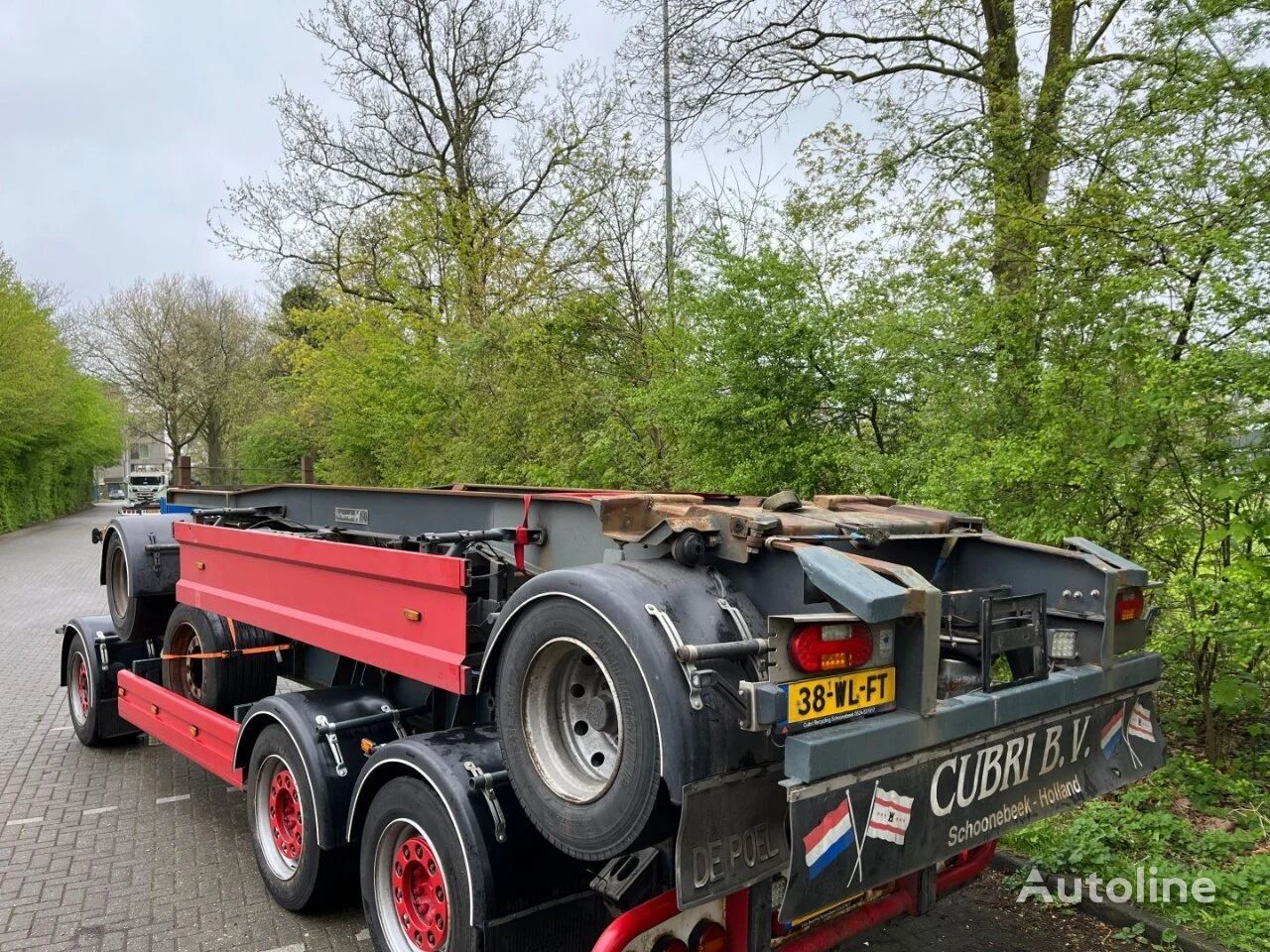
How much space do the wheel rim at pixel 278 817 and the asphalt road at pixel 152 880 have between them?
0.71ft

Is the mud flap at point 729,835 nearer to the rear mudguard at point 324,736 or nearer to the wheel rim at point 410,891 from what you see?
the wheel rim at point 410,891

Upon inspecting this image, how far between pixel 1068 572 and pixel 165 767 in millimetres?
6146

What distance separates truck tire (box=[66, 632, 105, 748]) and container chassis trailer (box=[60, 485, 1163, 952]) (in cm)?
281

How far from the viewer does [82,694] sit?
6.90 m

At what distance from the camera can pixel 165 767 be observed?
6379mm

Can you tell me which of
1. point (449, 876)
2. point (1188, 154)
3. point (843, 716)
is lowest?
point (449, 876)

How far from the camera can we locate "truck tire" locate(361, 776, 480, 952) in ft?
9.99

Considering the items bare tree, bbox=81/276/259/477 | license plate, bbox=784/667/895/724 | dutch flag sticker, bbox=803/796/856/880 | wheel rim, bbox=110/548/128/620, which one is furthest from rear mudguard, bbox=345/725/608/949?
bare tree, bbox=81/276/259/477

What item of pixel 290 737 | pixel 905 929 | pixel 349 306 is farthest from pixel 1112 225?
pixel 349 306

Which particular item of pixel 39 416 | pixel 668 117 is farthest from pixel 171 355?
pixel 668 117

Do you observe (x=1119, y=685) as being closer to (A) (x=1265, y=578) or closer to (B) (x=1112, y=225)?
(A) (x=1265, y=578)

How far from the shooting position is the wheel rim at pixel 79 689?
6801 mm

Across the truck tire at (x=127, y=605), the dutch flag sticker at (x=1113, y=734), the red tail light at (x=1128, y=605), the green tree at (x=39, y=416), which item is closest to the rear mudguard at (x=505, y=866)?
the dutch flag sticker at (x=1113, y=734)

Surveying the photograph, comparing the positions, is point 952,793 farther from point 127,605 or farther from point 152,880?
point 127,605
